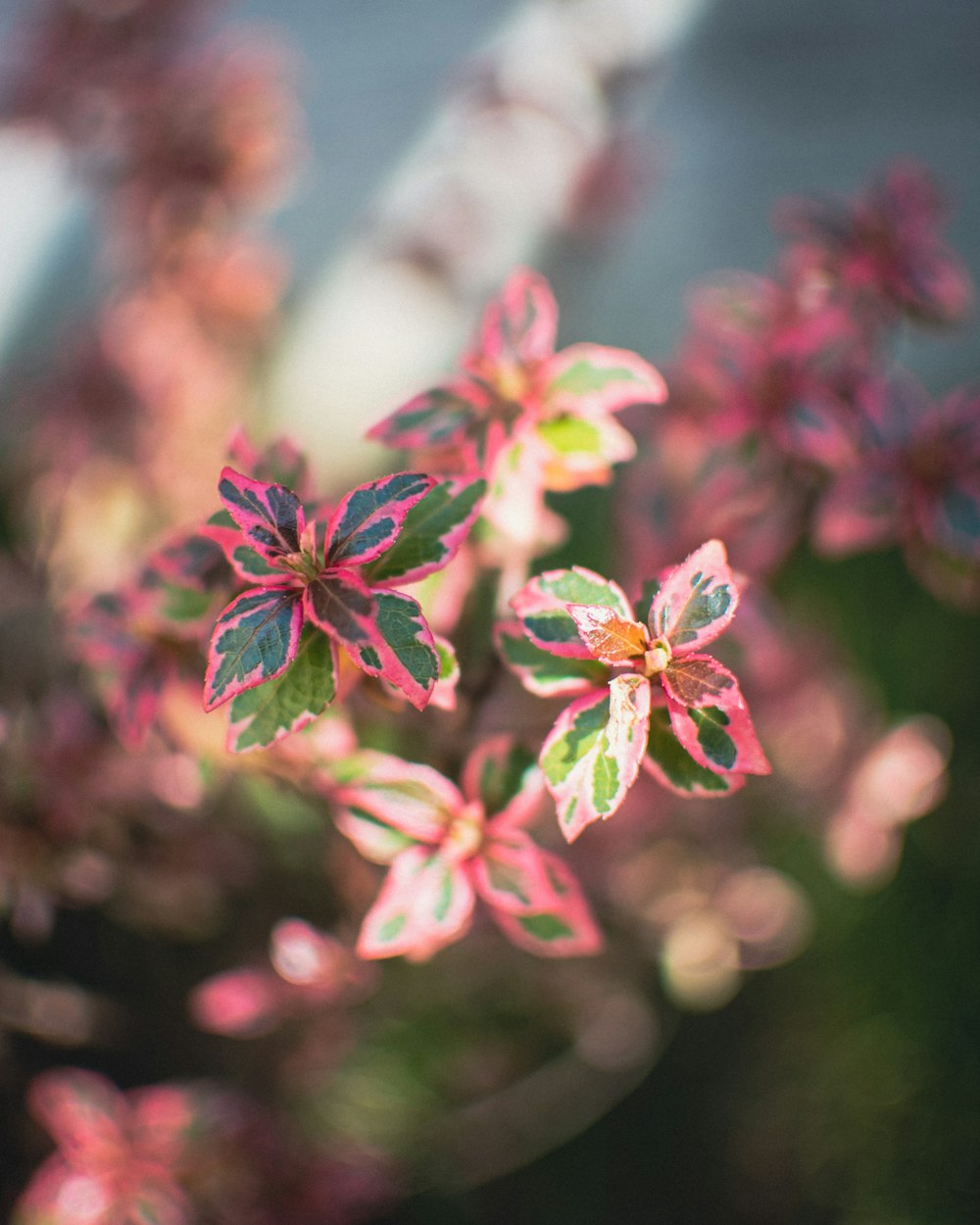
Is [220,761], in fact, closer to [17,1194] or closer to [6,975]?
[6,975]

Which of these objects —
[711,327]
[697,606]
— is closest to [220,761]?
[697,606]

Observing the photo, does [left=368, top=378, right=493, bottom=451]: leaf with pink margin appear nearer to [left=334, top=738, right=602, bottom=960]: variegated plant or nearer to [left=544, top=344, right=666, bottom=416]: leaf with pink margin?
A: [left=544, top=344, right=666, bottom=416]: leaf with pink margin

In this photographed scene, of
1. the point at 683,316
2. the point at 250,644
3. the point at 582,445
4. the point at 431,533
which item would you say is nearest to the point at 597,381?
the point at 582,445

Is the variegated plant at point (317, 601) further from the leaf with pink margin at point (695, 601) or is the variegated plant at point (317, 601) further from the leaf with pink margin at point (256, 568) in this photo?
the leaf with pink margin at point (695, 601)

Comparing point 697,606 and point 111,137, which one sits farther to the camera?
point 111,137

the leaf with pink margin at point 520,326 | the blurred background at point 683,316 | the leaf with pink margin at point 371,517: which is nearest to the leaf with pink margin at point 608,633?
the leaf with pink margin at point 371,517
